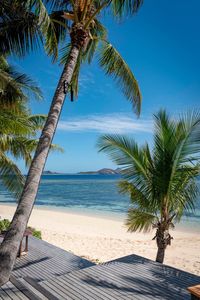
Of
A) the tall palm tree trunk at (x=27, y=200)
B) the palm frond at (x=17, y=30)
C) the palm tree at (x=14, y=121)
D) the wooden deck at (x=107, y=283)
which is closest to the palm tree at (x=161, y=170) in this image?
the wooden deck at (x=107, y=283)

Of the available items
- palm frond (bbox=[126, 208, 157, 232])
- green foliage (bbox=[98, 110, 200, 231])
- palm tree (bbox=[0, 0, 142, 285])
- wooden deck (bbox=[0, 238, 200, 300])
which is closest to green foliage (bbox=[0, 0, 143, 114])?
palm tree (bbox=[0, 0, 142, 285])

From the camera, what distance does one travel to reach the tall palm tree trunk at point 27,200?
14.2 feet

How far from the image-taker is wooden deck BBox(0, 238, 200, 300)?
4.33m

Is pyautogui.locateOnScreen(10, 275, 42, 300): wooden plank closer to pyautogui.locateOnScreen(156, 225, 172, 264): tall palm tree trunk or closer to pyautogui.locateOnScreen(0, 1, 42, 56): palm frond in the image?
pyautogui.locateOnScreen(156, 225, 172, 264): tall palm tree trunk

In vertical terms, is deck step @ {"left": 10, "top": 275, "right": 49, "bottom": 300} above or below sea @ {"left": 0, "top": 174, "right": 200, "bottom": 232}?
above

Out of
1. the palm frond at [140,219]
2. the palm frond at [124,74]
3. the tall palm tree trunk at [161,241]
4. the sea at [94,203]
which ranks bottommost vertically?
the sea at [94,203]

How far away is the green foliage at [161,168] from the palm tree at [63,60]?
1406 mm

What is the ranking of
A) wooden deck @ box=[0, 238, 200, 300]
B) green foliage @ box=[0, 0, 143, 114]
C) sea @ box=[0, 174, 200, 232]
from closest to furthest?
wooden deck @ box=[0, 238, 200, 300] → green foliage @ box=[0, 0, 143, 114] → sea @ box=[0, 174, 200, 232]

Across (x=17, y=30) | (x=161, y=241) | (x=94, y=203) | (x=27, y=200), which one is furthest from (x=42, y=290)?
(x=94, y=203)

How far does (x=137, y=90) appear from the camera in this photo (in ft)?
25.3

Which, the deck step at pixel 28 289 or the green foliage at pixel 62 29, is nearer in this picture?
the deck step at pixel 28 289

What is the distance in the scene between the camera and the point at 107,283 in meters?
4.86

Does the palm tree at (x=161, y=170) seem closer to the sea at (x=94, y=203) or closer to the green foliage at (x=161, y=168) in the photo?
the green foliage at (x=161, y=168)

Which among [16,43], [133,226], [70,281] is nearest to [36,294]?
[70,281]
